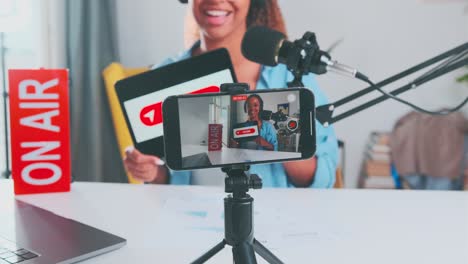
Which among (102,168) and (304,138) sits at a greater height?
(304,138)

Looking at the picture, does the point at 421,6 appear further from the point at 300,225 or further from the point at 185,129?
the point at 185,129

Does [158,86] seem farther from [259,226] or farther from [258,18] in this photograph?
[258,18]

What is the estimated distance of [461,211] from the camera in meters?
0.88

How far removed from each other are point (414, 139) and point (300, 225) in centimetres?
187

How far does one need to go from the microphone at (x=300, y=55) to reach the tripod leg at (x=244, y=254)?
0.25m

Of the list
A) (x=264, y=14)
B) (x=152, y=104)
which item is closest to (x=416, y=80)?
(x=152, y=104)

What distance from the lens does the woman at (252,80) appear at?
56.7 inches

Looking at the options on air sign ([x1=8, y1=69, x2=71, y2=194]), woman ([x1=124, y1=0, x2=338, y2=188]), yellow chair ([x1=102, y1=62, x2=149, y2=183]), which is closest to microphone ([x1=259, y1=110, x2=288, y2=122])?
on air sign ([x1=8, y1=69, x2=71, y2=194])

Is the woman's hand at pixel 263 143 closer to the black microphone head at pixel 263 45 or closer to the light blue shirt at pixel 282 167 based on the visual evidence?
the black microphone head at pixel 263 45

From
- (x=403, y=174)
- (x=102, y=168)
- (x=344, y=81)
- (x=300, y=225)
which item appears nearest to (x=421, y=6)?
(x=344, y=81)

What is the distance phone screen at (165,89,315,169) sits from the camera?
524 mm

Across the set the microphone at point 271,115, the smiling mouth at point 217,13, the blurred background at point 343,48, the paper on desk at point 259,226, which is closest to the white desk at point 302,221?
the paper on desk at point 259,226

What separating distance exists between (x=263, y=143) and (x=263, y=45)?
0.24m

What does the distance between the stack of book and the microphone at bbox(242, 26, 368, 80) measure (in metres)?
1.89
